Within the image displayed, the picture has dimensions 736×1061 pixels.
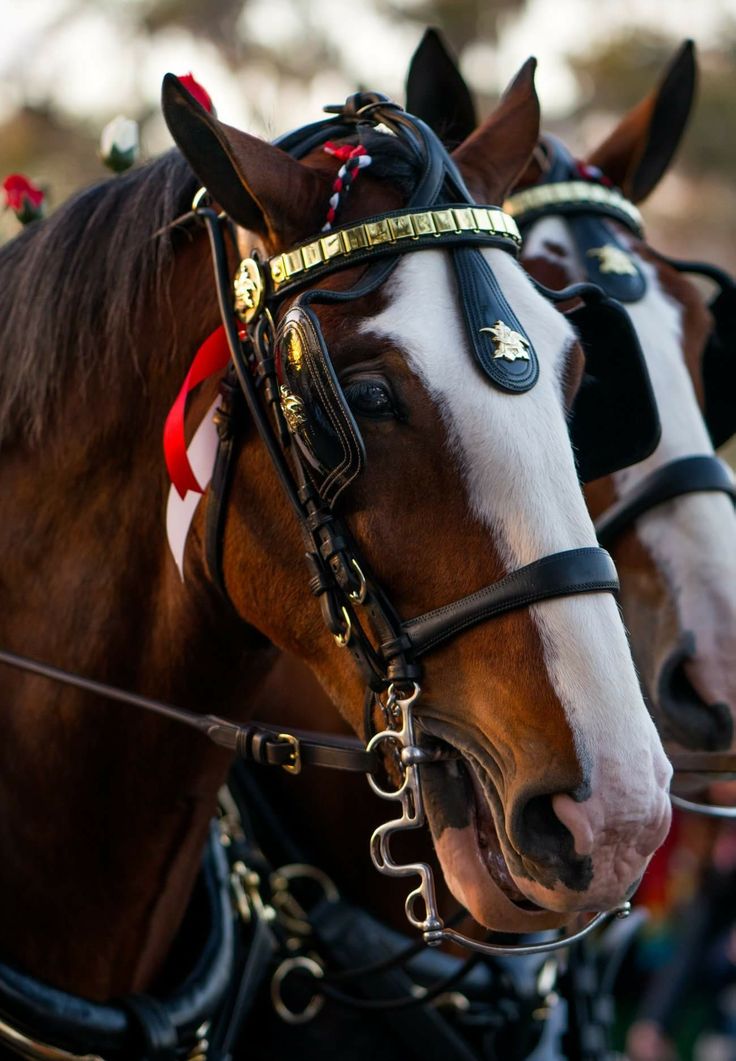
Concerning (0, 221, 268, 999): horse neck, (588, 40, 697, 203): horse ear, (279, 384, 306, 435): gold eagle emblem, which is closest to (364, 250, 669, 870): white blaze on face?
(279, 384, 306, 435): gold eagle emblem

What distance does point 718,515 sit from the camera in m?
2.26

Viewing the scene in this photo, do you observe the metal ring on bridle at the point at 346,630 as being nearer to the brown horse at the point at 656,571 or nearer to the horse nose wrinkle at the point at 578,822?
the horse nose wrinkle at the point at 578,822

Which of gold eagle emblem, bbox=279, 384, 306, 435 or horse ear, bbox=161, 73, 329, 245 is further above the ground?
horse ear, bbox=161, 73, 329, 245

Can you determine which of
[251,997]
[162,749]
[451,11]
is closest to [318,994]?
[251,997]

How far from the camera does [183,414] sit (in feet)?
5.56

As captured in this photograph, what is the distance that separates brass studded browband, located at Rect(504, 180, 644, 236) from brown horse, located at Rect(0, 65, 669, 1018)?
0.60 m

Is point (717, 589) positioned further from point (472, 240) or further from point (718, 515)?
point (472, 240)

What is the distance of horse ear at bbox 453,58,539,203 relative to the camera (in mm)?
1794

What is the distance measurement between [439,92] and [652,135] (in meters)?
0.62

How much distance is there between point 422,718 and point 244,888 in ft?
3.07

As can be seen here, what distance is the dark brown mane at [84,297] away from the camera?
180cm

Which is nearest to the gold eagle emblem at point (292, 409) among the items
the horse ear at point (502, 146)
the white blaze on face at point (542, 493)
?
the white blaze on face at point (542, 493)

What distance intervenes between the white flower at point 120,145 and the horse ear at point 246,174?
2.26 ft

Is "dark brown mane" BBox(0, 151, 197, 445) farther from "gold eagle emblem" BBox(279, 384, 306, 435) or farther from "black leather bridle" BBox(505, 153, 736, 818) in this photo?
"black leather bridle" BBox(505, 153, 736, 818)
